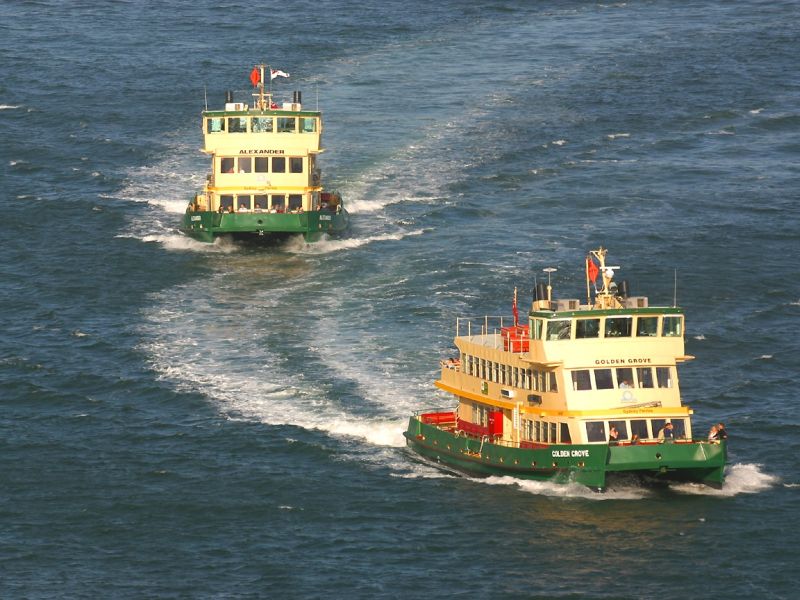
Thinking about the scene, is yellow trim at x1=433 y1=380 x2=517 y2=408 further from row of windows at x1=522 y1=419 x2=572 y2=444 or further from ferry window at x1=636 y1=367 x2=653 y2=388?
ferry window at x1=636 y1=367 x2=653 y2=388

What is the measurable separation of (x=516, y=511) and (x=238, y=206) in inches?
2441

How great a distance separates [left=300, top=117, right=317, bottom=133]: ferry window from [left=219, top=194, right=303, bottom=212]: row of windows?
5143 millimetres

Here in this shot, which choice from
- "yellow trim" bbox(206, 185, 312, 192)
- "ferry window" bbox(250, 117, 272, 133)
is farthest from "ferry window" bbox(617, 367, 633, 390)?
"ferry window" bbox(250, 117, 272, 133)

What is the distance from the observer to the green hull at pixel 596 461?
9775cm

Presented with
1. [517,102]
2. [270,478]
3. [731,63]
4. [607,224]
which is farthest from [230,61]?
[270,478]

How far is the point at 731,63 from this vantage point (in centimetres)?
19438

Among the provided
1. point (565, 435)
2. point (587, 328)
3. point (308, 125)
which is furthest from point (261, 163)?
point (565, 435)

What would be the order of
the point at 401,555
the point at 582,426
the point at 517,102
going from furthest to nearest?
the point at 517,102 < the point at 582,426 < the point at 401,555

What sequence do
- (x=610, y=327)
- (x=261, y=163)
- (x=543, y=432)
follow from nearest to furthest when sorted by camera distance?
(x=610, y=327)
(x=543, y=432)
(x=261, y=163)

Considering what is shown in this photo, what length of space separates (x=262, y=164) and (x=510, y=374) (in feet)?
185

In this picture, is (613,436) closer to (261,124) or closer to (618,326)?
(618,326)

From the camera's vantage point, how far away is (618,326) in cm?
10062

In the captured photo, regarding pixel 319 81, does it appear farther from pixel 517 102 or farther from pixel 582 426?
pixel 582 426

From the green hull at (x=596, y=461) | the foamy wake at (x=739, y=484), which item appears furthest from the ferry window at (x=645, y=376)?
the foamy wake at (x=739, y=484)
